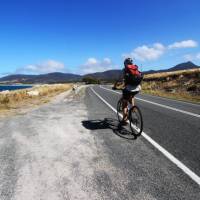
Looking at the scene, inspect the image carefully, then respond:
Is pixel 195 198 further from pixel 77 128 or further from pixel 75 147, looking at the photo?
pixel 77 128

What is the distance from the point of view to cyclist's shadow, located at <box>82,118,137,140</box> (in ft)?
25.8

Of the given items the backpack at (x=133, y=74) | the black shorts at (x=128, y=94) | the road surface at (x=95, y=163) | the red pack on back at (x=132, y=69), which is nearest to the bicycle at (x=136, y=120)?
the road surface at (x=95, y=163)

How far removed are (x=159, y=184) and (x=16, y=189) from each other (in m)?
2.24

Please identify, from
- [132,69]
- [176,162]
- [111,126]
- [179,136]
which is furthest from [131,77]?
[176,162]

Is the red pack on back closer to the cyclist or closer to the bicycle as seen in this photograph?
the cyclist

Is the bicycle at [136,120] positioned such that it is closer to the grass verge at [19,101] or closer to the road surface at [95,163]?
the road surface at [95,163]

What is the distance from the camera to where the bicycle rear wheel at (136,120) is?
7807mm

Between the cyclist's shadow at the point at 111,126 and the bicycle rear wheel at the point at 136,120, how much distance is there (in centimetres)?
17

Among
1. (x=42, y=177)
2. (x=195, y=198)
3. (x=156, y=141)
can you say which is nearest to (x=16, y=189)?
(x=42, y=177)

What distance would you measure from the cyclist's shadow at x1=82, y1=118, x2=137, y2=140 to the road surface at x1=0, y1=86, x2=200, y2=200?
3 centimetres

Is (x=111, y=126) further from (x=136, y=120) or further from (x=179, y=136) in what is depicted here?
(x=179, y=136)

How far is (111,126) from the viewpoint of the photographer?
933cm

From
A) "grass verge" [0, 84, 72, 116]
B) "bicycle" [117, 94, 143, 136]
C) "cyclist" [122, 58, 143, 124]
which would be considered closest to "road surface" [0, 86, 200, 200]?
"bicycle" [117, 94, 143, 136]

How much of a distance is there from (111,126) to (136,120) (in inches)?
57.3
